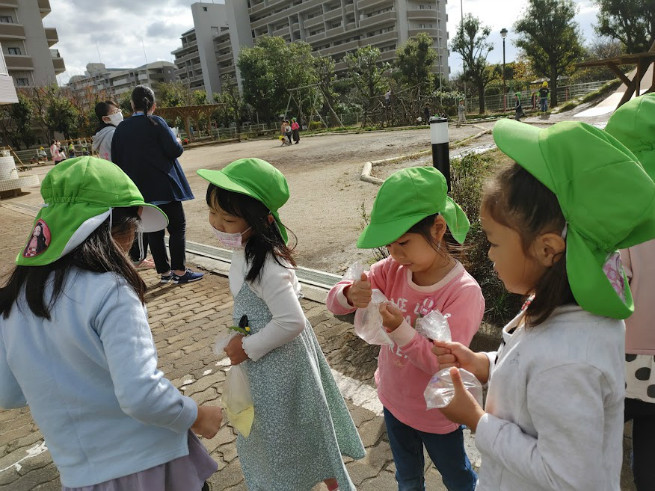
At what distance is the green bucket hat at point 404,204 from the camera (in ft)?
5.03

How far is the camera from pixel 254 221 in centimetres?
181

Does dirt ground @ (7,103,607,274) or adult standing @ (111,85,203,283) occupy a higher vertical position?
adult standing @ (111,85,203,283)

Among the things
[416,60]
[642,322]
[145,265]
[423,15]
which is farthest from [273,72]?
[642,322]

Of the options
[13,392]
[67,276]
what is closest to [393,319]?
[67,276]

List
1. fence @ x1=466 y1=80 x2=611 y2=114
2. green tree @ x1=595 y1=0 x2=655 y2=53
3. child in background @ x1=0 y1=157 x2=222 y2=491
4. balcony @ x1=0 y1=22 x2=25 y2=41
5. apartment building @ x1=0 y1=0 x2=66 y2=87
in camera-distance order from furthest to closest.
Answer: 1. apartment building @ x1=0 y1=0 x2=66 y2=87
2. balcony @ x1=0 y1=22 x2=25 y2=41
3. fence @ x1=466 y1=80 x2=611 y2=114
4. green tree @ x1=595 y1=0 x2=655 y2=53
5. child in background @ x1=0 y1=157 x2=222 y2=491

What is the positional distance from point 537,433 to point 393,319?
57 centimetres

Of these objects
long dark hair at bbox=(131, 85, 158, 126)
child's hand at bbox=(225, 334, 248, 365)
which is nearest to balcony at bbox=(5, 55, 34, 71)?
long dark hair at bbox=(131, 85, 158, 126)

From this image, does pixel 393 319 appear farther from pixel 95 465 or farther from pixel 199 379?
pixel 199 379

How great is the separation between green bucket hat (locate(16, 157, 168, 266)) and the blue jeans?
51.3 inches

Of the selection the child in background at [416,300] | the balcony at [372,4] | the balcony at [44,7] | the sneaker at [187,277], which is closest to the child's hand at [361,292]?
the child in background at [416,300]

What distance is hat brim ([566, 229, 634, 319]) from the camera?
2.89 ft

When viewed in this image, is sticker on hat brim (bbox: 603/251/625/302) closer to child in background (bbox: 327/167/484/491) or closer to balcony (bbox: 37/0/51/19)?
child in background (bbox: 327/167/484/491)

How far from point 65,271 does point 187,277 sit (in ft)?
13.8

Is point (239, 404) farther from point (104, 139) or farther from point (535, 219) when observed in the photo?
point (104, 139)
